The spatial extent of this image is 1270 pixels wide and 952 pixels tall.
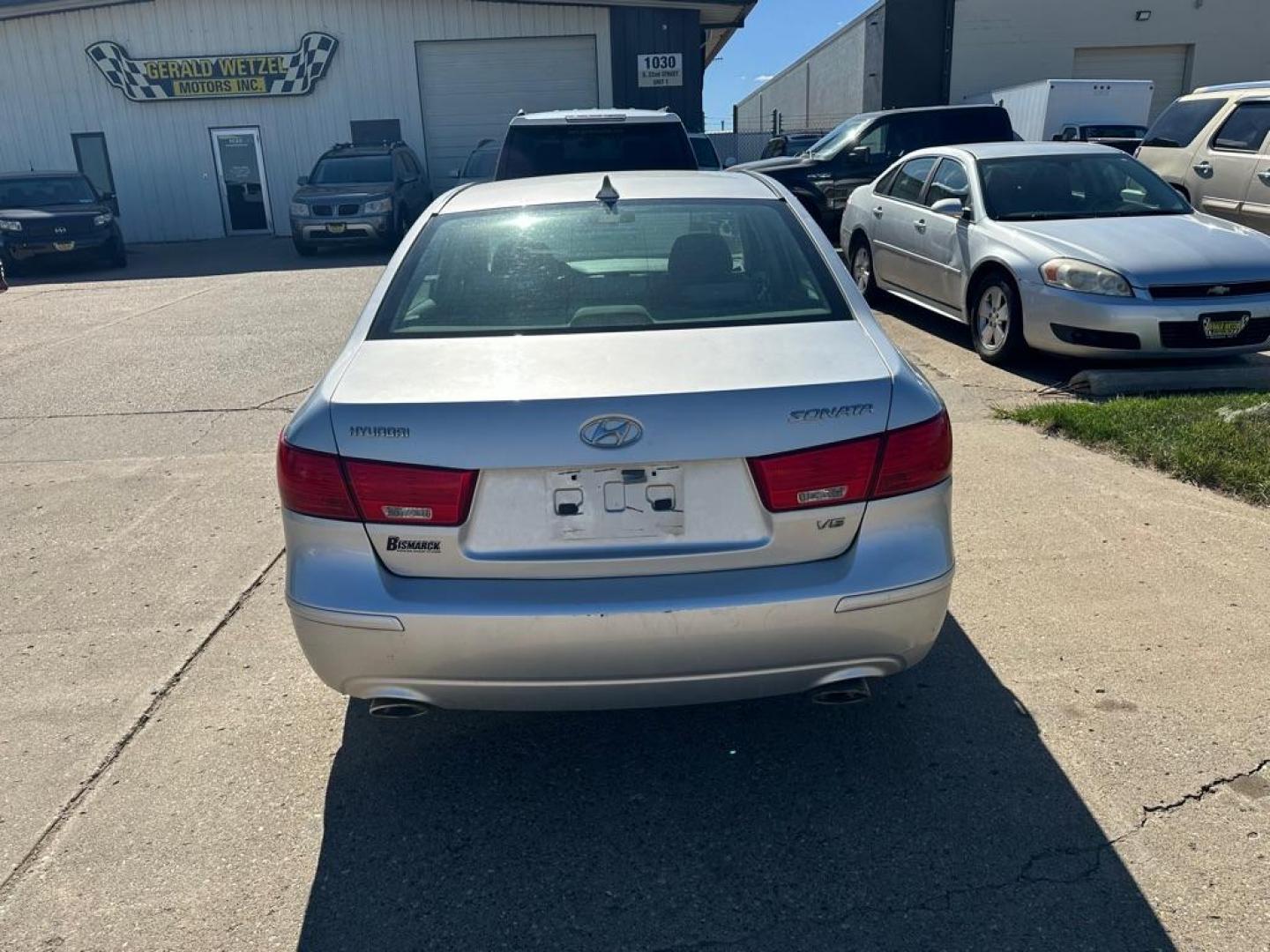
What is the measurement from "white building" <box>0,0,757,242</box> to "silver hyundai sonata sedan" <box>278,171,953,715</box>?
2053 cm

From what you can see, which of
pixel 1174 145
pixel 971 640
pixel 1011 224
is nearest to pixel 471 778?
pixel 971 640

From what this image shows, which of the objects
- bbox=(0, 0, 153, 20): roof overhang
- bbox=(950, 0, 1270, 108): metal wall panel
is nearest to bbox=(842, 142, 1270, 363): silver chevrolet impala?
bbox=(950, 0, 1270, 108): metal wall panel

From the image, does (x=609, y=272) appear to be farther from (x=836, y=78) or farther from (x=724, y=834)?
(x=836, y=78)

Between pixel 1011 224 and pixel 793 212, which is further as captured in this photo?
pixel 1011 224

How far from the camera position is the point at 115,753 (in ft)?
10.7

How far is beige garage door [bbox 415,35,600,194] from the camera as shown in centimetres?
2188

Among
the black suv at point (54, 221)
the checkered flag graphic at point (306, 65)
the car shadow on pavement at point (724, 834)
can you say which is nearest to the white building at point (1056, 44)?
the checkered flag graphic at point (306, 65)

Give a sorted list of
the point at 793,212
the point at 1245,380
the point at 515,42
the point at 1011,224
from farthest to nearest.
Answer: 1. the point at 515,42
2. the point at 1011,224
3. the point at 1245,380
4. the point at 793,212

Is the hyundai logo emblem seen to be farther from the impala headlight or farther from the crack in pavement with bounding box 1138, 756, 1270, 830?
the impala headlight

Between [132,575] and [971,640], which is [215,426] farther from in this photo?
[971,640]

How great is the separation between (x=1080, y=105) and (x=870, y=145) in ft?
29.3

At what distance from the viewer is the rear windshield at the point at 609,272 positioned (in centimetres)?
313

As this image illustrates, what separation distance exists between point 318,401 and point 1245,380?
646 centimetres

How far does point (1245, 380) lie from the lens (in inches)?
272
